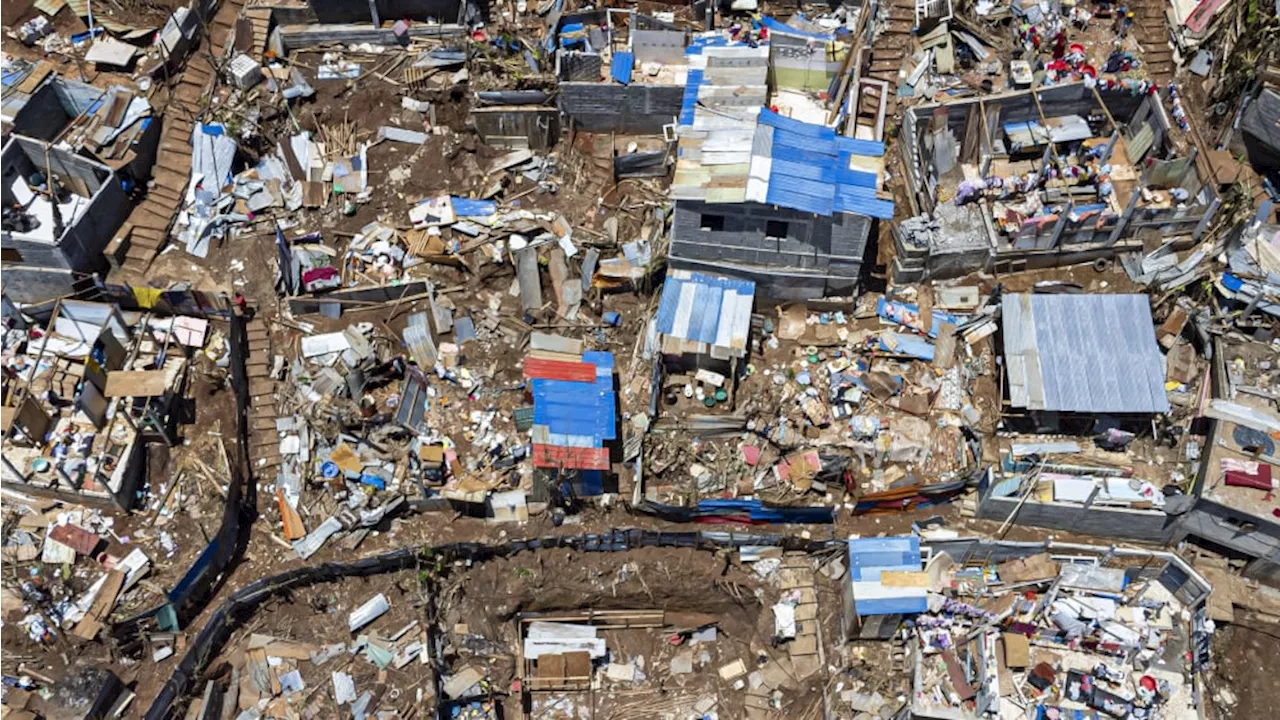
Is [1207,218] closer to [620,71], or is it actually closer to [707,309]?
[707,309]

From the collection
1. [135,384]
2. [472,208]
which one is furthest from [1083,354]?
[135,384]

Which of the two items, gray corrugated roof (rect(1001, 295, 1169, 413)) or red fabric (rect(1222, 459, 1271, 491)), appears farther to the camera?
gray corrugated roof (rect(1001, 295, 1169, 413))

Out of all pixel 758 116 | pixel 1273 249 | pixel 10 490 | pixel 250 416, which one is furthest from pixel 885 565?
pixel 10 490

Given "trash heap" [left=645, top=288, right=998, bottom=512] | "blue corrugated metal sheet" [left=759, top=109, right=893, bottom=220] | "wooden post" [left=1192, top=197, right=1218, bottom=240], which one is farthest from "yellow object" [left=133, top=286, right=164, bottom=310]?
"wooden post" [left=1192, top=197, right=1218, bottom=240]

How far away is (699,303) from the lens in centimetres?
2633

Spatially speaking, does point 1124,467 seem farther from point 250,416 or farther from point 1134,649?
→ point 250,416

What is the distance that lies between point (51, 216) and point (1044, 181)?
28.6m

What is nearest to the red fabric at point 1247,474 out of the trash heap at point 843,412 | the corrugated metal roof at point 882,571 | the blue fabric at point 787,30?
the trash heap at point 843,412

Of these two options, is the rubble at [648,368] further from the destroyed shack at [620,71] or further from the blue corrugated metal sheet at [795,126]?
the blue corrugated metal sheet at [795,126]

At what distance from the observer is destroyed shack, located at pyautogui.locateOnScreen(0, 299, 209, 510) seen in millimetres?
24609

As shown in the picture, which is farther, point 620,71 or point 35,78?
point 35,78

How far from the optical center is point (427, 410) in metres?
26.1

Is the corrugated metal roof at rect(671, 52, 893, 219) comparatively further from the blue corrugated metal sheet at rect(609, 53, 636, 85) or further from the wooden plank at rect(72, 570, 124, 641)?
the wooden plank at rect(72, 570, 124, 641)

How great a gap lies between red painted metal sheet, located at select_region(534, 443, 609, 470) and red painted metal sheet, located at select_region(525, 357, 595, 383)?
5.76 ft
